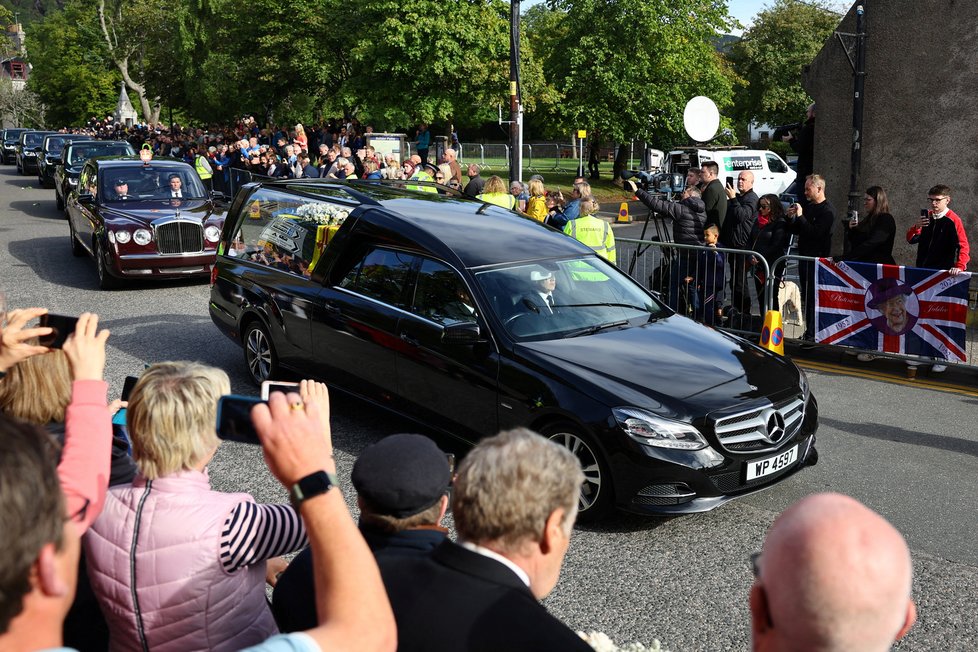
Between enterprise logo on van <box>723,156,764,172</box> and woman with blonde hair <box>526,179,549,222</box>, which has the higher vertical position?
enterprise logo on van <box>723,156,764,172</box>

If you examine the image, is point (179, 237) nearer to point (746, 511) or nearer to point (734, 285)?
point (734, 285)

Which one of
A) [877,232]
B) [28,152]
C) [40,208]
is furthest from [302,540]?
[28,152]

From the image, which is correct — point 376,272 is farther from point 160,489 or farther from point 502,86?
point 502,86

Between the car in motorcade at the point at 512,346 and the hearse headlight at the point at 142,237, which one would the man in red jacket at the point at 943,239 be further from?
the hearse headlight at the point at 142,237

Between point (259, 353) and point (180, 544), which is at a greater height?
point (180, 544)

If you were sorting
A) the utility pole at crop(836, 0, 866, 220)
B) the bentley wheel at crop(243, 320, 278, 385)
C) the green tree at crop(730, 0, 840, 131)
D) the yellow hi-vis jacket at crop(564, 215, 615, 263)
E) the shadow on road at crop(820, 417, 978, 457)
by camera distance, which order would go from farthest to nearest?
the green tree at crop(730, 0, 840, 131)
the utility pole at crop(836, 0, 866, 220)
the yellow hi-vis jacket at crop(564, 215, 615, 263)
the bentley wheel at crop(243, 320, 278, 385)
the shadow on road at crop(820, 417, 978, 457)

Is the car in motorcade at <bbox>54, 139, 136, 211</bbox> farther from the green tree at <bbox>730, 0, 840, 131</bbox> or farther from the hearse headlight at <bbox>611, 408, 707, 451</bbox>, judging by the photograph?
the green tree at <bbox>730, 0, 840, 131</bbox>

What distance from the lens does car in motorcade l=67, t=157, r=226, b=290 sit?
526 inches

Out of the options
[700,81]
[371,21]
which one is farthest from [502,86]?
[700,81]

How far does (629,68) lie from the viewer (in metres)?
37.7

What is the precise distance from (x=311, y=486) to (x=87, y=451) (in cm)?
70

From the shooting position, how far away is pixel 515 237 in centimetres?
720

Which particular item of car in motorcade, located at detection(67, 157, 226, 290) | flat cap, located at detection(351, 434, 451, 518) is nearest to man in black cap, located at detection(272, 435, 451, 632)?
flat cap, located at detection(351, 434, 451, 518)

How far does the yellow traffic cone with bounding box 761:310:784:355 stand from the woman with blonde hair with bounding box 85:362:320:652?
7140 millimetres
